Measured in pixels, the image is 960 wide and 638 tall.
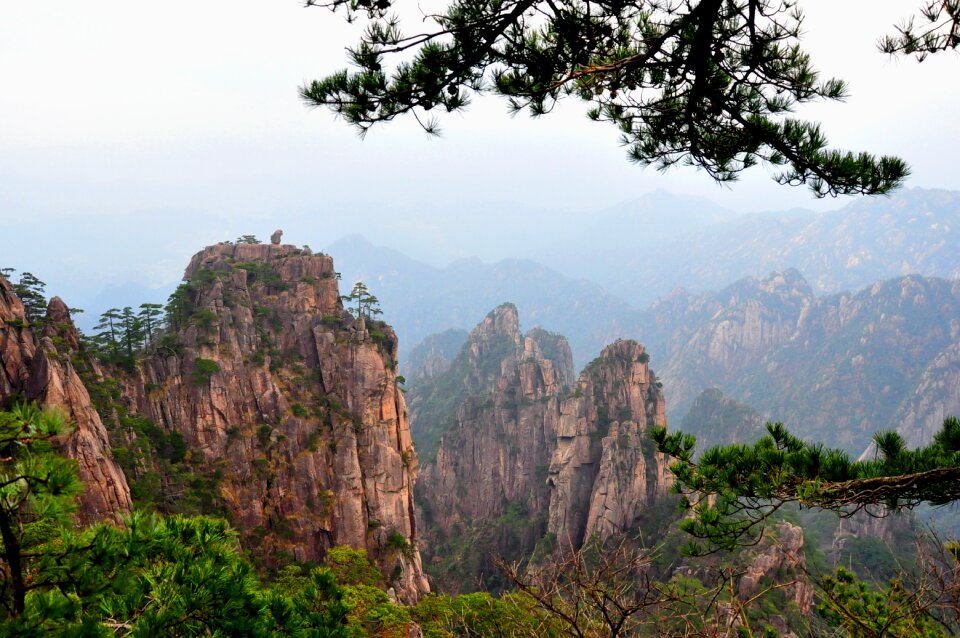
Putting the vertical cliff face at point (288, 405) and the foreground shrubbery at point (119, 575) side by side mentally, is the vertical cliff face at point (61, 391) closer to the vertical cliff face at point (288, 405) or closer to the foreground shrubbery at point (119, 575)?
the vertical cliff face at point (288, 405)

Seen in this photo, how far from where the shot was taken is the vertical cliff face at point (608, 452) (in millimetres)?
46656

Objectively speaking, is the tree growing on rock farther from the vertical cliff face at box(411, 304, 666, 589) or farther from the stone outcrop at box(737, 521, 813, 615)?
the stone outcrop at box(737, 521, 813, 615)

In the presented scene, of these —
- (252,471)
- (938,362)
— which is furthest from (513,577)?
(938,362)

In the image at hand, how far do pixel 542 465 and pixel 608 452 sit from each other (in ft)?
49.8

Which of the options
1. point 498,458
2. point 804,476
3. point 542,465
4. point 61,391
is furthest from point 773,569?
point 61,391

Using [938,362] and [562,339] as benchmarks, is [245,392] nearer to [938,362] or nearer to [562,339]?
[562,339]

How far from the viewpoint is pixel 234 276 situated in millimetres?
31891

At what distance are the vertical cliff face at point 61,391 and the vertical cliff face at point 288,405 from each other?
21.3 feet

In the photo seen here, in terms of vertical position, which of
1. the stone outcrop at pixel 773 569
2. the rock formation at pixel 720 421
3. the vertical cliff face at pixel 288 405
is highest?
the vertical cliff face at pixel 288 405

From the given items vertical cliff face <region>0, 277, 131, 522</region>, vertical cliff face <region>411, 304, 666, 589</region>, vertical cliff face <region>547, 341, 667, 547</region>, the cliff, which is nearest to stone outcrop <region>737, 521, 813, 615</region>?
vertical cliff face <region>547, 341, 667, 547</region>

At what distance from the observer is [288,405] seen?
97.8 feet

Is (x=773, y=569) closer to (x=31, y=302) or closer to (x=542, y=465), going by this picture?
(x=542, y=465)

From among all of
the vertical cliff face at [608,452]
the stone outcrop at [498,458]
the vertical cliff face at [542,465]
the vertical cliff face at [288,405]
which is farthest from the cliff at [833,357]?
the vertical cliff face at [288,405]

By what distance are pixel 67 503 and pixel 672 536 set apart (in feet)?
147
